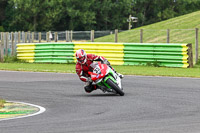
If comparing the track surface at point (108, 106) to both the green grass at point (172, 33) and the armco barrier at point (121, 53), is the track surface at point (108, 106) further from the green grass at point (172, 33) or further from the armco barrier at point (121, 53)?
the green grass at point (172, 33)

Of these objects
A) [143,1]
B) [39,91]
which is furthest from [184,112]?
[143,1]

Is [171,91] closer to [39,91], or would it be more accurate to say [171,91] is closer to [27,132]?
[39,91]

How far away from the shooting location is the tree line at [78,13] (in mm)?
89188

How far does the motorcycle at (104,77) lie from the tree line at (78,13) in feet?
234

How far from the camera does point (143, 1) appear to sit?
101562mm

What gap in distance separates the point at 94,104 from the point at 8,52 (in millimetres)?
A: 19631

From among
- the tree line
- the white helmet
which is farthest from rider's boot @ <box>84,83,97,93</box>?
the tree line

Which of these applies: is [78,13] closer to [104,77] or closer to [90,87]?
[90,87]

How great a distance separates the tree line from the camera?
293 feet

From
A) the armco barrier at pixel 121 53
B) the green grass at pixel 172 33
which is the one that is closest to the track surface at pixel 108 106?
the armco barrier at pixel 121 53

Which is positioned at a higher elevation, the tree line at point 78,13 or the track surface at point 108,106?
the tree line at point 78,13

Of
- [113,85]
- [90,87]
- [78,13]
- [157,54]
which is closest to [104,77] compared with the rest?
[113,85]

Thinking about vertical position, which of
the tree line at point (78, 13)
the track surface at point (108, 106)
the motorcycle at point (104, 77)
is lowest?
the track surface at point (108, 106)

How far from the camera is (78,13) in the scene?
90.3m
